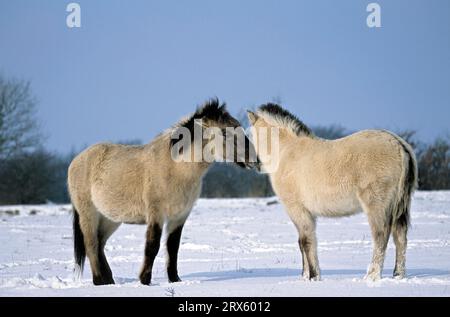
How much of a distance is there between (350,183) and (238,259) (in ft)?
15.3

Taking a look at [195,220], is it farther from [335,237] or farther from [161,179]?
[161,179]

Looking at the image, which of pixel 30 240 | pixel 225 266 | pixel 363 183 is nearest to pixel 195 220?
pixel 30 240

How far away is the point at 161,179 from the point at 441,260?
5.35 meters

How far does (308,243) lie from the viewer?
7641 millimetres

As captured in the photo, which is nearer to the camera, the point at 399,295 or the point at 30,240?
the point at 399,295

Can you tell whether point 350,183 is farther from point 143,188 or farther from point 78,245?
point 78,245

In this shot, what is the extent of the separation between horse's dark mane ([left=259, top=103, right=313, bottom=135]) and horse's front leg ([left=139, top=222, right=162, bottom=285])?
2412 mm

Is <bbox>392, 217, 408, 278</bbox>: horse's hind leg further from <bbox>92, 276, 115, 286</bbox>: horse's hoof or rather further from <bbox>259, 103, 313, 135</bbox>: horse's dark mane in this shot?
<bbox>92, 276, 115, 286</bbox>: horse's hoof

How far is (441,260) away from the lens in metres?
10.2

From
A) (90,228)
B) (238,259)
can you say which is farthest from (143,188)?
(238,259)

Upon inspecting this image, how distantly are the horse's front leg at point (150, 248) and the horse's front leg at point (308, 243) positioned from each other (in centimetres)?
194

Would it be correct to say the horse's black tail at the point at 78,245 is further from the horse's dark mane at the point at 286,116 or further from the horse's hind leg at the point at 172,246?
the horse's dark mane at the point at 286,116

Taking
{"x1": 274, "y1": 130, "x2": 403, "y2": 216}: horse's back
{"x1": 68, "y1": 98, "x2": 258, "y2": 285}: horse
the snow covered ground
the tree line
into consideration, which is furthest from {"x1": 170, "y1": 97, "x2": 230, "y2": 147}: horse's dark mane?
the tree line
